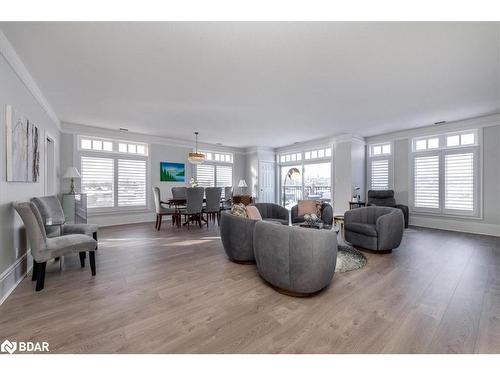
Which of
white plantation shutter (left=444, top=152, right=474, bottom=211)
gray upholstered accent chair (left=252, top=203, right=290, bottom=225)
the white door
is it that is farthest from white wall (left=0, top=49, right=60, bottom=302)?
white plantation shutter (left=444, top=152, right=474, bottom=211)

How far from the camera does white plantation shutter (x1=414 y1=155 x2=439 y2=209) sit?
5.87 metres

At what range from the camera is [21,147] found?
109 inches

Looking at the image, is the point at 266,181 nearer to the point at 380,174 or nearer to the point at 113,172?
the point at 380,174

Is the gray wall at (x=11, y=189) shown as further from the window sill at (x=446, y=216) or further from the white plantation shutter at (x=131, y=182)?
the window sill at (x=446, y=216)

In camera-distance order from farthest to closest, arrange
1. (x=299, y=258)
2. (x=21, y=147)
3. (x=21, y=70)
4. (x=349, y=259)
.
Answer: (x=349, y=259) → (x=21, y=70) → (x=21, y=147) → (x=299, y=258)

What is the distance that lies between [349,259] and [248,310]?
2013mm

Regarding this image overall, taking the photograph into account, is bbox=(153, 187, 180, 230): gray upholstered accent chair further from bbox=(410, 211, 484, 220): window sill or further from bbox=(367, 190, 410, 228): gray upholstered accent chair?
bbox=(410, 211, 484, 220): window sill

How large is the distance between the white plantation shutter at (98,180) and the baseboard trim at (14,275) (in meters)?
3.33

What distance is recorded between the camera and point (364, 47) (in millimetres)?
2570

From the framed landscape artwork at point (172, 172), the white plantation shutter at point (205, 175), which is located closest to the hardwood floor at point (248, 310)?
the framed landscape artwork at point (172, 172)

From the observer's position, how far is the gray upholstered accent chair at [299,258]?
221 cm

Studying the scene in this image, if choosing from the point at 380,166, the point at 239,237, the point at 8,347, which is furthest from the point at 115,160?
the point at 380,166

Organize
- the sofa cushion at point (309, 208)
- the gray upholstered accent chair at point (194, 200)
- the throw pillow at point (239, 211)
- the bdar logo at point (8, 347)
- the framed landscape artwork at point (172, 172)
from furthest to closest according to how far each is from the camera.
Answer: the framed landscape artwork at point (172, 172) < the gray upholstered accent chair at point (194, 200) < the sofa cushion at point (309, 208) < the throw pillow at point (239, 211) < the bdar logo at point (8, 347)
